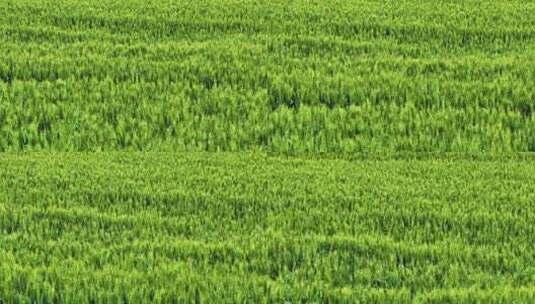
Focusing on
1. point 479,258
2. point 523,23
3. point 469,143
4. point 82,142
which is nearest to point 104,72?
point 82,142

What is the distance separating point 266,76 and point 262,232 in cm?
609

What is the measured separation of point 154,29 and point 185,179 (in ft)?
23.0

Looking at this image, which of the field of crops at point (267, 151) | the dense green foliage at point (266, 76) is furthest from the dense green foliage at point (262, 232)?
the dense green foliage at point (266, 76)

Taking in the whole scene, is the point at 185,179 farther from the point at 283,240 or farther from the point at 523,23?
the point at 523,23

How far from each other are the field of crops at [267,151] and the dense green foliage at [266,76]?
0.03 metres

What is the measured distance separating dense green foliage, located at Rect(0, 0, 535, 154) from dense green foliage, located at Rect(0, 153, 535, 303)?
184cm

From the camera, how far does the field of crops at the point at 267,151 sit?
680cm

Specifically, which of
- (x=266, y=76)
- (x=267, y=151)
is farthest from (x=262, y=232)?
(x=266, y=76)

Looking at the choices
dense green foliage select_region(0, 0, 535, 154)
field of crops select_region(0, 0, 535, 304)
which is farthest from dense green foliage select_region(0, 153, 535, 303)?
dense green foliage select_region(0, 0, 535, 154)

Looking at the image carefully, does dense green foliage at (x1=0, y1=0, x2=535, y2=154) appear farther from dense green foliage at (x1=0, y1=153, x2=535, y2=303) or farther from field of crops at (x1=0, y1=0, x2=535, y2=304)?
dense green foliage at (x1=0, y1=153, x2=535, y2=303)

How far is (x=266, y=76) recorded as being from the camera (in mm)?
13578

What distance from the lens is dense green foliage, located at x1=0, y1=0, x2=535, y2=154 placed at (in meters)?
12.1

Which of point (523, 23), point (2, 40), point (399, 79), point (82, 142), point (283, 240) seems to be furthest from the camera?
point (523, 23)

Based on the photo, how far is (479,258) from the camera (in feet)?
23.3
